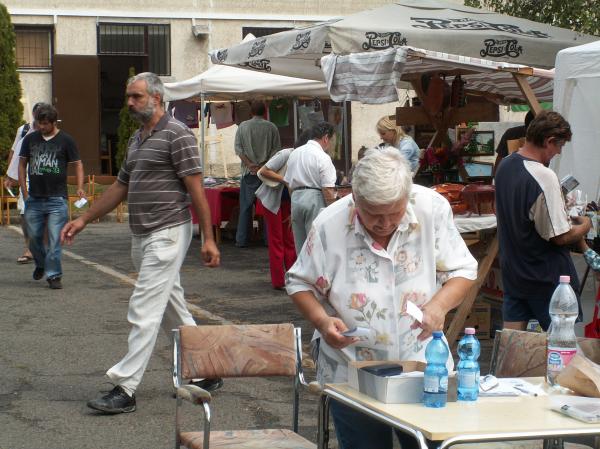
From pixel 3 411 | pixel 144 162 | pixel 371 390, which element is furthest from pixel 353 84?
pixel 371 390

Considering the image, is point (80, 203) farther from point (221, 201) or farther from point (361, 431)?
point (361, 431)

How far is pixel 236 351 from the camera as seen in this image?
5.23 m

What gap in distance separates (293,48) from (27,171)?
3113 millimetres

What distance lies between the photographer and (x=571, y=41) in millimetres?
12320

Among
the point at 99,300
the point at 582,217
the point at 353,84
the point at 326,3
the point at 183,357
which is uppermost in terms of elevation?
the point at 326,3

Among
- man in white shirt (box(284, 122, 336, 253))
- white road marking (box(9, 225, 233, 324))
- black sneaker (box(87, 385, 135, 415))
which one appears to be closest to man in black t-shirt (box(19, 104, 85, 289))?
white road marking (box(9, 225, 233, 324))

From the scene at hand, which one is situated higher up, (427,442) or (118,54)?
(118,54)

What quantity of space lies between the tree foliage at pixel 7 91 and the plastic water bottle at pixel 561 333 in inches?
805

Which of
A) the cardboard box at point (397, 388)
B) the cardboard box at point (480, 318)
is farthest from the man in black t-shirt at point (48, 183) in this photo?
the cardboard box at point (397, 388)

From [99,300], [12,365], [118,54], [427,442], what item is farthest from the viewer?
[118,54]

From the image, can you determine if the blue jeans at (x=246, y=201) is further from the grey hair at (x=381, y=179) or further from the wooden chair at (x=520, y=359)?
the grey hair at (x=381, y=179)

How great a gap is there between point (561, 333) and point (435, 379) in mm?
885

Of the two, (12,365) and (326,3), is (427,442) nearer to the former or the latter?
(12,365)

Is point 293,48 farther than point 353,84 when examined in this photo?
Yes
